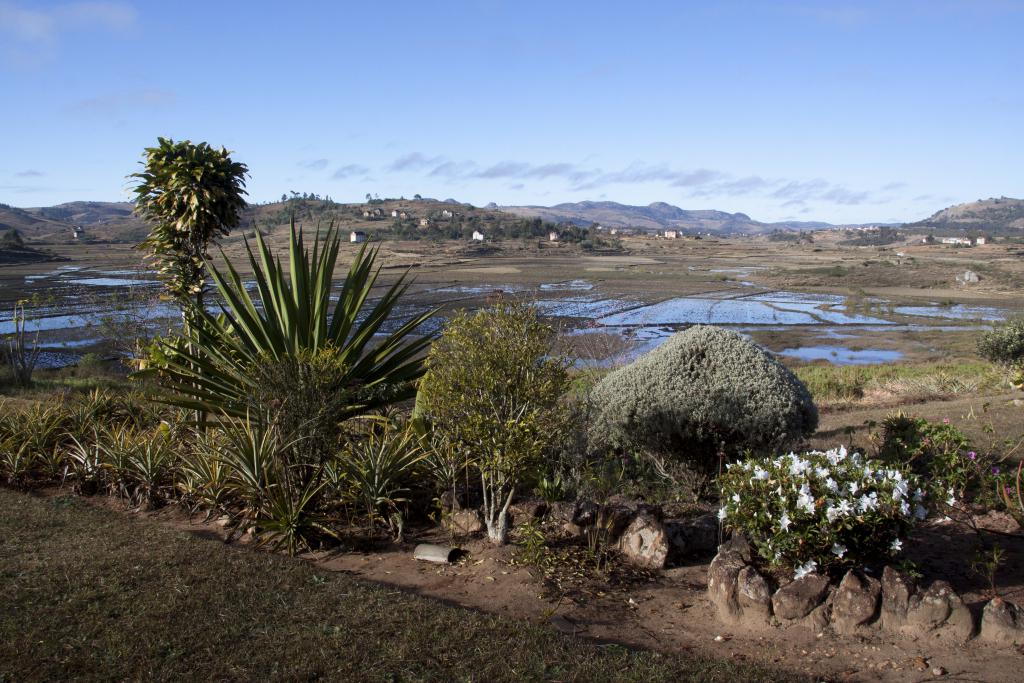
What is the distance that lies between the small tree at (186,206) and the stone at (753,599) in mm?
6381

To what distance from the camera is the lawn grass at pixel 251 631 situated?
4223 mm

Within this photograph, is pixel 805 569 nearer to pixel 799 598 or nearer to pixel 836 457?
pixel 799 598

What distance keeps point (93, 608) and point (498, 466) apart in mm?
2910

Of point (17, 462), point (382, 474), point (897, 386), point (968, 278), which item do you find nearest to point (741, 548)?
point (382, 474)

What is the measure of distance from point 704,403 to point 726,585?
8.80 feet

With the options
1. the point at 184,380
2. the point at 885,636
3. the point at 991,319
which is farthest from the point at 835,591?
the point at 991,319

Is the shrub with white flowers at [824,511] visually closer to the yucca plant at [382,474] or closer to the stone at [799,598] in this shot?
the stone at [799,598]

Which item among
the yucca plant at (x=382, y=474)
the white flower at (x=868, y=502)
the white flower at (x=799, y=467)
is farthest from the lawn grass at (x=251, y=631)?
the white flower at (x=799, y=467)

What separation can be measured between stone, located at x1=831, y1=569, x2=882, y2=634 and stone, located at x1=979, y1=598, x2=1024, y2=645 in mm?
602

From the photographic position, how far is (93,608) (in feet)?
16.1

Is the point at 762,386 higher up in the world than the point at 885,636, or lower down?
higher up

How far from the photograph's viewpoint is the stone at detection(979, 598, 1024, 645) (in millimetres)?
4707

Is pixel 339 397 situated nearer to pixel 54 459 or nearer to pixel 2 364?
pixel 54 459

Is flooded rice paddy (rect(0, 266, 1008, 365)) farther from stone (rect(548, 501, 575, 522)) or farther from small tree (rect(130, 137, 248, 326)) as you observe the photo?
stone (rect(548, 501, 575, 522))
